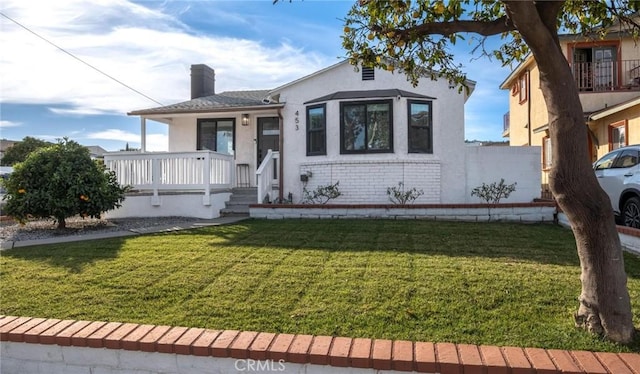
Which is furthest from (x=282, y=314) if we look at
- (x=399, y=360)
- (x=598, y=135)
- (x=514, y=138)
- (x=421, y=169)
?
(x=514, y=138)

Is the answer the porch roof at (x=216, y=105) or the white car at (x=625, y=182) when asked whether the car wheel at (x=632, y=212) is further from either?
the porch roof at (x=216, y=105)

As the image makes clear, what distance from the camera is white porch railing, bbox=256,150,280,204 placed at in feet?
35.0

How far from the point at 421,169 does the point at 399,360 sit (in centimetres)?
889

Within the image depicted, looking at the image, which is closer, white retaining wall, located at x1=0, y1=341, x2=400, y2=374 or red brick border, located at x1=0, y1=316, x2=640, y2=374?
red brick border, located at x1=0, y1=316, x2=640, y2=374

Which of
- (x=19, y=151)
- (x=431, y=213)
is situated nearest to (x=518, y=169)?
(x=431, y=213)

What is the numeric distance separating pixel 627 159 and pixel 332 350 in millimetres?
7858

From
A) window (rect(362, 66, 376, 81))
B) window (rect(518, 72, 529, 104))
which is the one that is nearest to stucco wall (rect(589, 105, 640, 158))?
window (rect(518, 72, 529, 104))

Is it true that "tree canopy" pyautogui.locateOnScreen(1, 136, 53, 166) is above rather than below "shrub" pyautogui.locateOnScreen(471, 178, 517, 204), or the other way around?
above

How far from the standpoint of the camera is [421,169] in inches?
435

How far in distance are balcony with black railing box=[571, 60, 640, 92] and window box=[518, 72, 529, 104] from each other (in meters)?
3.01

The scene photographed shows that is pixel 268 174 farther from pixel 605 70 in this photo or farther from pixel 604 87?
pixel 605 70

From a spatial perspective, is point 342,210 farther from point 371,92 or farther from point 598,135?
point 598,135

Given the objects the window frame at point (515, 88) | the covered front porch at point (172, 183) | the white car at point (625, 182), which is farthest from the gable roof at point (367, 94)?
the window frame at point (515, 88)

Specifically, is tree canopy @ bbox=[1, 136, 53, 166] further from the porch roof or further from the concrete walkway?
the concrete walkway
